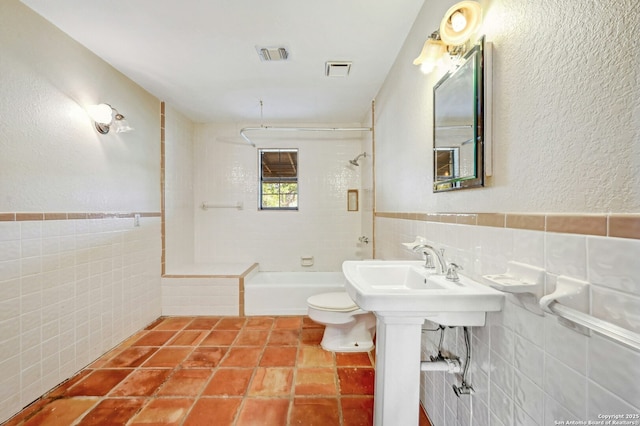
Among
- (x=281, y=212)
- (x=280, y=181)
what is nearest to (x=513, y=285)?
(x=281, y=212)

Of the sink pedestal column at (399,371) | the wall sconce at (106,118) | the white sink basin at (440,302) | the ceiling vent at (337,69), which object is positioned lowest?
the sink pedestal column at (399,371)

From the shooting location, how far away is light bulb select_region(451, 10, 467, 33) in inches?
40.3

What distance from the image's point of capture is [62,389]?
1664 mm

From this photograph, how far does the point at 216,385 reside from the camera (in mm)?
1706

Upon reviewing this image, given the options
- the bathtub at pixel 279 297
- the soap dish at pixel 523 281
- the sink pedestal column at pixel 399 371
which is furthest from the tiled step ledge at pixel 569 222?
the bathtub at pixel 279 297

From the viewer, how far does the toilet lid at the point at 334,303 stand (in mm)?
2032

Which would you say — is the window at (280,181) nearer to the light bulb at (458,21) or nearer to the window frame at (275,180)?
the window frame at (275,180)

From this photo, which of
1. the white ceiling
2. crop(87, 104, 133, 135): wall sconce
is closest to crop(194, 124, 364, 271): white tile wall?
the white ceiling

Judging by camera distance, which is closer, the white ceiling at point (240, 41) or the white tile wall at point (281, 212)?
the white ceiling at point (240, 41)

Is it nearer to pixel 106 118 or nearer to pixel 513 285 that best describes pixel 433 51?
pixel 513 285

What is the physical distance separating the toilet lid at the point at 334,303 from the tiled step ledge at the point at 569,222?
1.24 metres

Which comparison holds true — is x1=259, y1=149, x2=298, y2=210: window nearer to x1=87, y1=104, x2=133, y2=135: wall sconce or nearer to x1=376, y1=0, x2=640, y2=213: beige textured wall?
x1=87, y1=104, x2=133, y2=135: wall sconce

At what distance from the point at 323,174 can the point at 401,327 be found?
113 inches

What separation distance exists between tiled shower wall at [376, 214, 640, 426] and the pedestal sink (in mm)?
89
